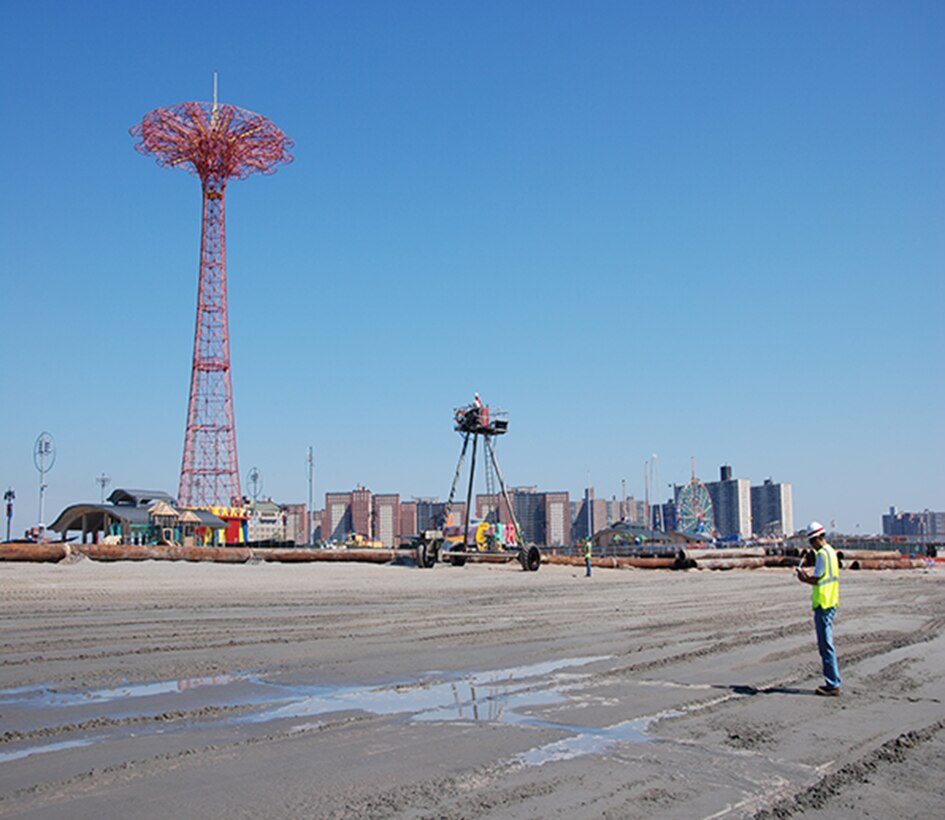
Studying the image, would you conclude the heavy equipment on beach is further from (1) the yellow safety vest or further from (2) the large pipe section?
(1) the yellow safety vest

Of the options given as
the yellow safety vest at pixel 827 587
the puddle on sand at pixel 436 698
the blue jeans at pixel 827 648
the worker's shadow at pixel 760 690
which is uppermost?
the yellow safety vest at pixel 827 587

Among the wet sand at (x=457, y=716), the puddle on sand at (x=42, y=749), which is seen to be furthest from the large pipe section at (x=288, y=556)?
the puddle on sand at (x=42, y=749)

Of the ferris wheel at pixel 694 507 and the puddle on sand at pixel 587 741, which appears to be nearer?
the puddle on sand at pixel 587 741

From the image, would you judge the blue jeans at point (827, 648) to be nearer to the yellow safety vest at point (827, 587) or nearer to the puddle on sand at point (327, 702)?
the yellow safety vest at point (827, 587)

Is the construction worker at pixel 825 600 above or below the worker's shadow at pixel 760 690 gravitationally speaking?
above

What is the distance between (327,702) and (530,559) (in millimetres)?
29298

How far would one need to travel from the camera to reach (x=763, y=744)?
6844mm

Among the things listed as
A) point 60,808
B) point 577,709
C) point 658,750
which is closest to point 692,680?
point 577,709

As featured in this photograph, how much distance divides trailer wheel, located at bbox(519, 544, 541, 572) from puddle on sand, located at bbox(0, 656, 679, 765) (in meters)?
27.2

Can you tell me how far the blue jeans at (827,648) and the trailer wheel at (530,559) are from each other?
2804 cm

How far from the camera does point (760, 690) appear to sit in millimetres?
9211

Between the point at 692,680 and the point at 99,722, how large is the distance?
5.90 meters

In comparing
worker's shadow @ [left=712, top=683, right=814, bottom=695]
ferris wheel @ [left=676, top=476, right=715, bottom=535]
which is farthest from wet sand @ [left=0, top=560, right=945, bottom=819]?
ferris wheel @ [left=676, top=476, right=715, bottom=535]

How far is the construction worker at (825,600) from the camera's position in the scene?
8.98m
